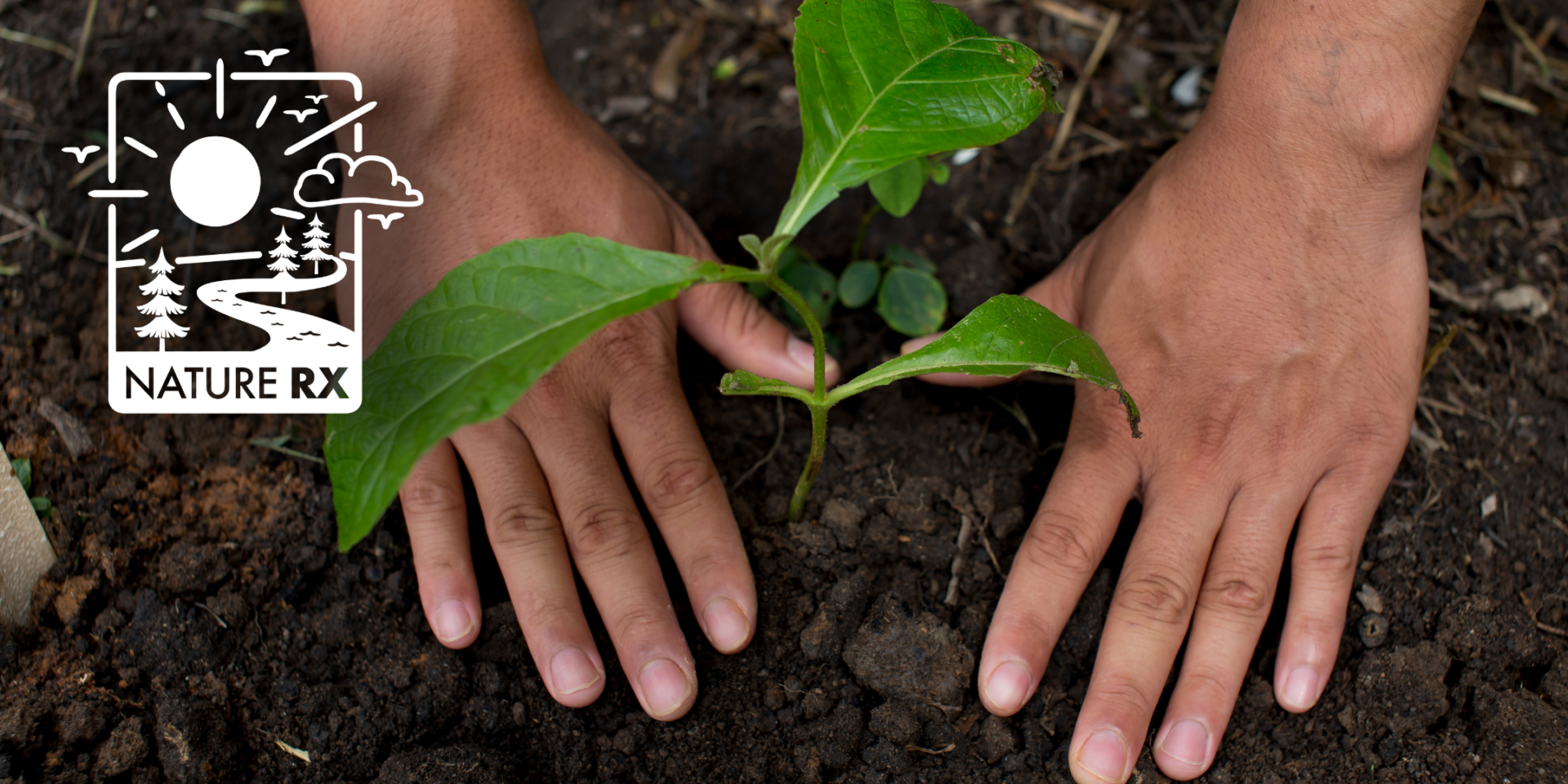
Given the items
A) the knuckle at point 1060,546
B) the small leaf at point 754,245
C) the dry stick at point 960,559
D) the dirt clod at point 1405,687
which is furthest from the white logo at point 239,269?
the dirt clod at point 1405,687

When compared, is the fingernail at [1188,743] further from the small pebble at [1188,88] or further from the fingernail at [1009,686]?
the small pebble at [1188,88]

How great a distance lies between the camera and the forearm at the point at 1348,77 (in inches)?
62.2

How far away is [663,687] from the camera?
4.96 ft

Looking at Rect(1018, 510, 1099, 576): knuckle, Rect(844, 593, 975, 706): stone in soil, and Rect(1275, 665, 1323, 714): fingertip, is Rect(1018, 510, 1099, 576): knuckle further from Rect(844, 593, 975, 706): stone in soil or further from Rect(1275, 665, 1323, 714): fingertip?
Rect(1275, 665, 1323, 714): fingertip

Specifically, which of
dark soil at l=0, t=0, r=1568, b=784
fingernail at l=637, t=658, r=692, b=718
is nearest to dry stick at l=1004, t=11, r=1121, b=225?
dark soil at l=0, t=0, r=1568, b=784

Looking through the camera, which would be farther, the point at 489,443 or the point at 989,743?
the point at 489,443

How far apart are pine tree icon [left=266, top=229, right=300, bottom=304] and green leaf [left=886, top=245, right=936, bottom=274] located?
4.19ft

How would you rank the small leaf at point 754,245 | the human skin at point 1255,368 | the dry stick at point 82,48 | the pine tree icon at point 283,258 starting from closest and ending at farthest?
the small leaf at point 754,245, the human skin at point 1255,368, the pine tree icon at point 283,258, the dry stick at point 82,48

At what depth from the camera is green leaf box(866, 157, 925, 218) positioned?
5.96ft

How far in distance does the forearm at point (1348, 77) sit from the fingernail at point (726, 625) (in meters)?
1.24

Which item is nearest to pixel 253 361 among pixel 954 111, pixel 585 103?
pixel 585 103

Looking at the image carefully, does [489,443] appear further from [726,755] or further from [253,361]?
[726,755]

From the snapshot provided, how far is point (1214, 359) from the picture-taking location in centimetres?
175

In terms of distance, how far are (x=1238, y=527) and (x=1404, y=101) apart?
77 centimetres
